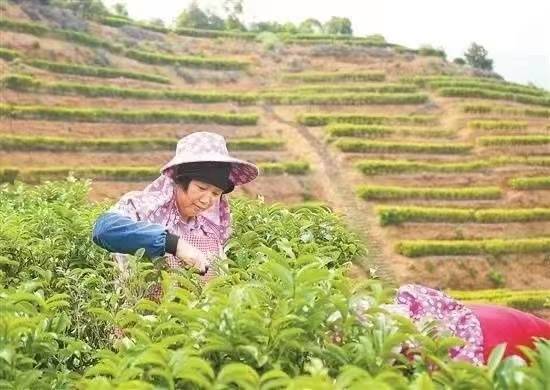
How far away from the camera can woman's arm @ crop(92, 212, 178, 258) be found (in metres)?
4.19

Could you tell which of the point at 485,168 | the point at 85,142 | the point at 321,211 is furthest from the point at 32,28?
the point at 321,211

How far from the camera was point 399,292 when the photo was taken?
143 inches

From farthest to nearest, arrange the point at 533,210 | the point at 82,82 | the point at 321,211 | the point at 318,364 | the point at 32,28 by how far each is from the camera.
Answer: the point at 32,28 < the point at 82,82 < the point at 533,210 < the point at 321,211 < the point at 318,364

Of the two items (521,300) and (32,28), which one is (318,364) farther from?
(32,28)

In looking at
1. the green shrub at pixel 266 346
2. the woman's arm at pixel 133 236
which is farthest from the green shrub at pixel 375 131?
the green shrub at pixel 266 346

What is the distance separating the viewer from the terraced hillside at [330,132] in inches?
971

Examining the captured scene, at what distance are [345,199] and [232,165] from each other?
2207 centimetres

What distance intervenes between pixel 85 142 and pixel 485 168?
1369 centimetres

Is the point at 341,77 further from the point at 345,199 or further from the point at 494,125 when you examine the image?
Result: the point at 345,199

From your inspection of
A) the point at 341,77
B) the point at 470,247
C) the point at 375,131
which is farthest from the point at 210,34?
the point at 470,247

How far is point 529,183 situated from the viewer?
1100 inches

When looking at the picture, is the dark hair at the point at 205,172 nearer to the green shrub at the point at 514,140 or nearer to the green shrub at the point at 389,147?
the green shrub at the point at 389,147

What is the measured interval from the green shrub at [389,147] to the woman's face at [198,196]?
25.3m

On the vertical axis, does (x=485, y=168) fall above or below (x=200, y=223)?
below
